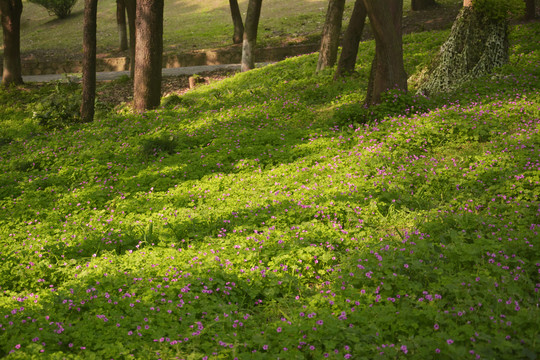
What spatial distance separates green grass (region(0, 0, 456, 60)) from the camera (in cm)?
2719

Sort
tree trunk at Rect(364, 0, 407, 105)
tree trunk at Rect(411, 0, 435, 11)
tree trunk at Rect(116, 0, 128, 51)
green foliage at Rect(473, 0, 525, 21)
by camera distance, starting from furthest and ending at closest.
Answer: tree trunk at Rect(116, 0, 128, 51)
tree trunk at Rect(411, 0, 435, 11)
green foliage at Rect(473, 0, 525, 21)
tree trunk at Rect(364, 0, 407, 105)

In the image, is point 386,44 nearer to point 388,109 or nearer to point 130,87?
point 388,109

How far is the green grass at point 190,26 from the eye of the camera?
27188 millimetres

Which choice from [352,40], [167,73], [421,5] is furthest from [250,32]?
[421,5]

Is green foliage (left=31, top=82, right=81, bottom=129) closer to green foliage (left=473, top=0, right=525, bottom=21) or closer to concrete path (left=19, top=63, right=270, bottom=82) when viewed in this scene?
concrete path (left=19, top=63, right=270, bottom=82)

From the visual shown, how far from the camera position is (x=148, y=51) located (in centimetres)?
1254

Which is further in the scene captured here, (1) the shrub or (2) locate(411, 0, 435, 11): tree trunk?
(1) the shrub

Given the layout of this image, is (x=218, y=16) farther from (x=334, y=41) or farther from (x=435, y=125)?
(x=435, y=125)

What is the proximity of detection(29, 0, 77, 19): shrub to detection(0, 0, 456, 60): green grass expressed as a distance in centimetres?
67

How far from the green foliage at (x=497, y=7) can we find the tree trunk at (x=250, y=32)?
8.44m

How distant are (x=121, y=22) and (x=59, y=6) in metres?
17.8

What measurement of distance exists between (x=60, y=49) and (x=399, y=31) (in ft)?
89.5

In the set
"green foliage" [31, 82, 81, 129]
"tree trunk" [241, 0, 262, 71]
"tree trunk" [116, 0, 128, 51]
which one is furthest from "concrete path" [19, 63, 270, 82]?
"green foliage" [31, 82, 81, 129]

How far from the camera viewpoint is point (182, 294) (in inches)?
182
